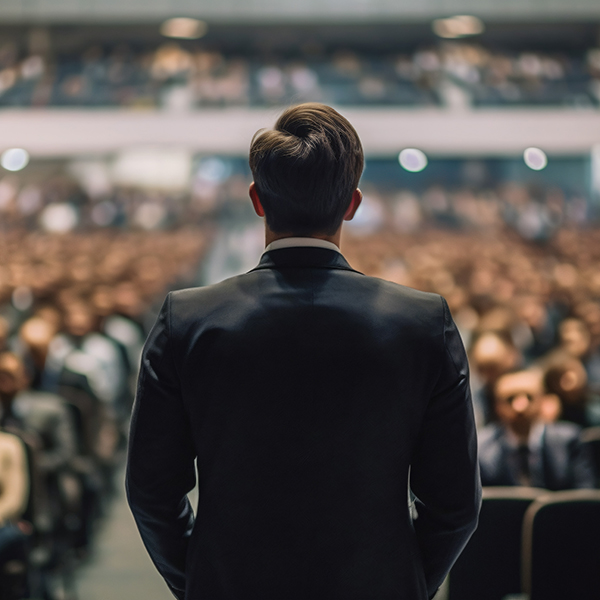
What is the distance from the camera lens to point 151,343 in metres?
1.09

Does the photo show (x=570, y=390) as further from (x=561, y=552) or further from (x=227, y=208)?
(x=227, y=208)

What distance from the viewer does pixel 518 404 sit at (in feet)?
9.67

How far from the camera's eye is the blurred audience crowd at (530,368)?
2.96 metres

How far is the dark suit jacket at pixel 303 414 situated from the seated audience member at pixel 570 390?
8.33ft

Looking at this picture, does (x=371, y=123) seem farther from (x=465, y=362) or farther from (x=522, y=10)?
(x=465, y=362)

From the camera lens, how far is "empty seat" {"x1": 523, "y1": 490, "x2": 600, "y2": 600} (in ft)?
6.82

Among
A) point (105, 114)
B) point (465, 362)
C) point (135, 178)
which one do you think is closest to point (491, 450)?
point (465, 362)

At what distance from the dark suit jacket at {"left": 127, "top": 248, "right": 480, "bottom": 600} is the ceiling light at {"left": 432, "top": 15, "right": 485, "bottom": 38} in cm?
1913

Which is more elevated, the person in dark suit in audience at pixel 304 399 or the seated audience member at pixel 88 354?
the person in dark suit in audience at pixel 304 399

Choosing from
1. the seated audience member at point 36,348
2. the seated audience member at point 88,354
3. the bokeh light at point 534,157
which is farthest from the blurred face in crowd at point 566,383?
the bokeh light at point 534,157

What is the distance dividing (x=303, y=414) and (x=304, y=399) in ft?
0.08

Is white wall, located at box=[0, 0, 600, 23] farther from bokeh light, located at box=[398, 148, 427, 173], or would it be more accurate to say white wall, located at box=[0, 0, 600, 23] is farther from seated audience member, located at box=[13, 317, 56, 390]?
seated audience member, located at box=[13, 317, 56, 390]

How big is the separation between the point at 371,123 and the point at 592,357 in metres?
10.2

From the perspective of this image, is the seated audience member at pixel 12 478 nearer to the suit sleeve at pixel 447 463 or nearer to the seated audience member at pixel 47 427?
the seated audience member at pixel 47 427
